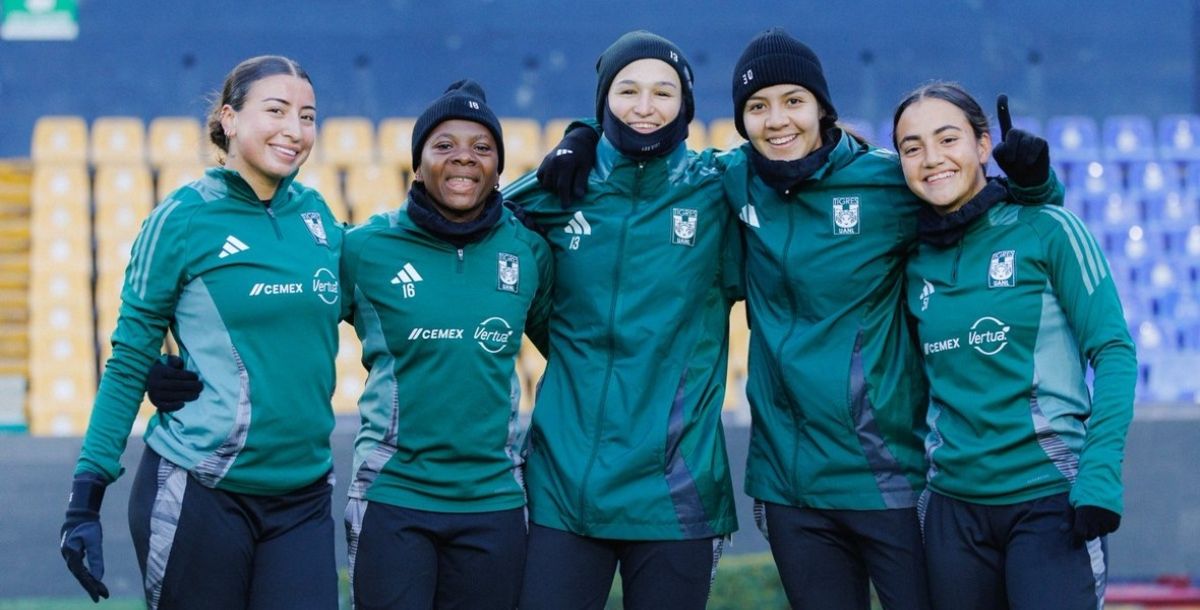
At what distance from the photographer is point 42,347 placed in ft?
27.7

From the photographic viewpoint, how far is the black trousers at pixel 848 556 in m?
3.26

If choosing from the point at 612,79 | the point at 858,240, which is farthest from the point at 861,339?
the point at 612,79

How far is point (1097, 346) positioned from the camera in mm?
3053

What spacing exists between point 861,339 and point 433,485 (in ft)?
3.47

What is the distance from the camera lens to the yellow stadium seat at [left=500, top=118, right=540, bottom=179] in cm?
902

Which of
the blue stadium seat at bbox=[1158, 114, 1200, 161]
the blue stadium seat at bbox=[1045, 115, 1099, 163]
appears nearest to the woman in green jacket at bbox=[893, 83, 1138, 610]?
the blue stadium seat at bbox=[1045, 115, 1099, 163]

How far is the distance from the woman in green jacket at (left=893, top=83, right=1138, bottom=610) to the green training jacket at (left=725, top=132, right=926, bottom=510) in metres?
0.10

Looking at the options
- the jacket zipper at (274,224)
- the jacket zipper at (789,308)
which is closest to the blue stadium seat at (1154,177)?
the jacket zipper at (789,308)

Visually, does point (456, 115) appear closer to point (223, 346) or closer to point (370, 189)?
point (223, 346)

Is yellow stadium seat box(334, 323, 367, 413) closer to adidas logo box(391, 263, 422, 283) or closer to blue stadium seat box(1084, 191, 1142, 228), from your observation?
blue stadium seat box(1084, 191, 1142, 228)

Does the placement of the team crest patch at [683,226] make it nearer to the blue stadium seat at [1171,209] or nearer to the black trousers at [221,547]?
the black trousers at [221,547]

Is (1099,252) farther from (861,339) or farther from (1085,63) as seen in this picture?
(1085,63)

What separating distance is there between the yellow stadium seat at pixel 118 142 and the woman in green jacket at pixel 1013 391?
6805mm

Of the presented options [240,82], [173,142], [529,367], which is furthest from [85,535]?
[173,142]
